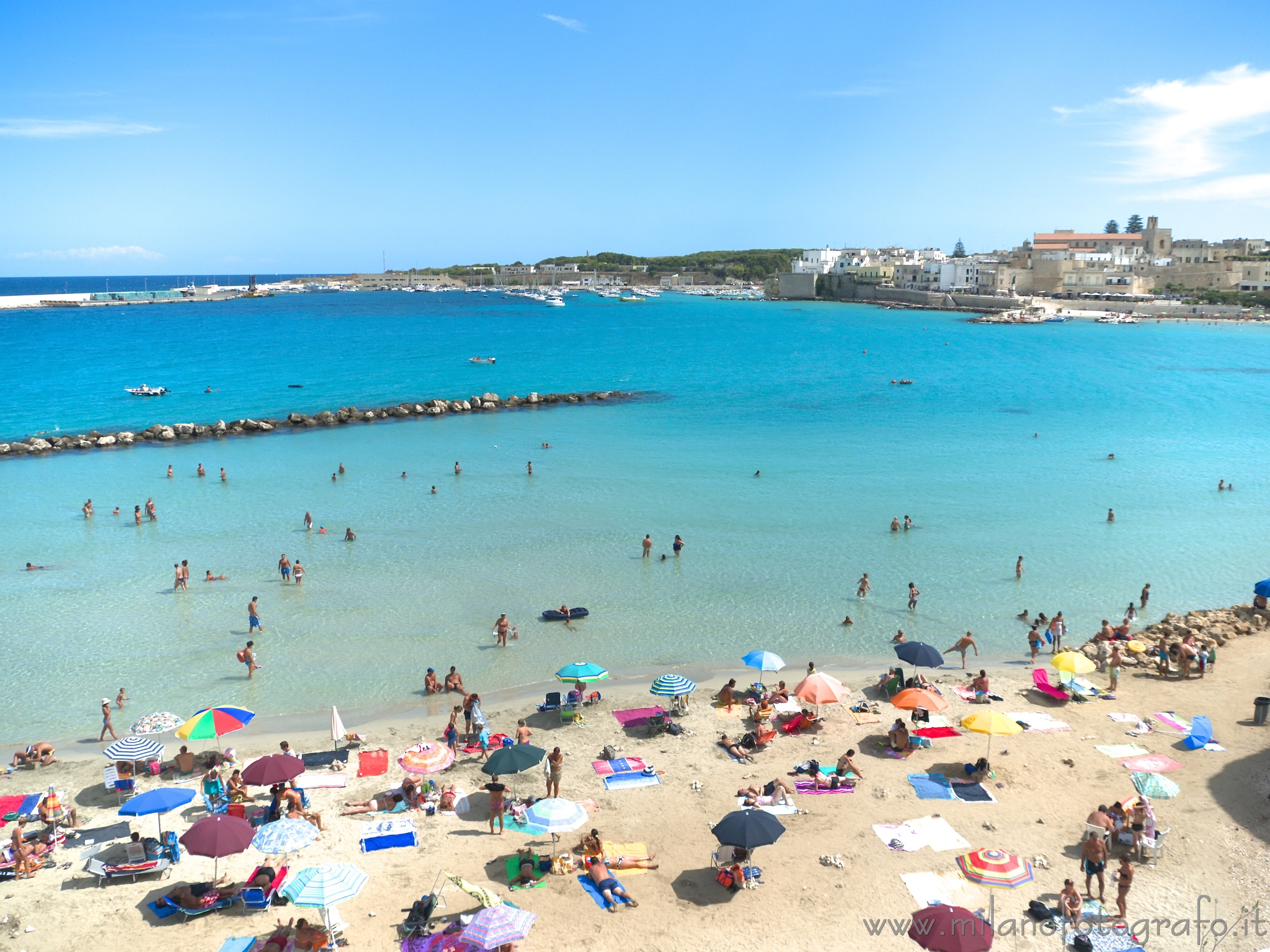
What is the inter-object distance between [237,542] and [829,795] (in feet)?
65.5

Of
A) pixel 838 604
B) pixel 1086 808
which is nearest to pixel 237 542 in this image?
pixel 838 604

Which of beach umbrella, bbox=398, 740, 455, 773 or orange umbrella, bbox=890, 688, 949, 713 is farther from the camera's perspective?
orange umbrella, bbox=890, 688, 949, 713

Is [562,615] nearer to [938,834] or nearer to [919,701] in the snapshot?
[919,701]

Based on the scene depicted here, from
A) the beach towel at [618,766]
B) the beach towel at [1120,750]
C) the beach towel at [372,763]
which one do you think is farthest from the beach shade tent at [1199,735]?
the beach towel at [372,763]

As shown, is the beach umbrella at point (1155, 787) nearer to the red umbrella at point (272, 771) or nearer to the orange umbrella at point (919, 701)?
the orange umbrella at point (919, 701)

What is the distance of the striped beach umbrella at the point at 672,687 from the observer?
575 inches

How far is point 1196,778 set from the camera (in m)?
12.8

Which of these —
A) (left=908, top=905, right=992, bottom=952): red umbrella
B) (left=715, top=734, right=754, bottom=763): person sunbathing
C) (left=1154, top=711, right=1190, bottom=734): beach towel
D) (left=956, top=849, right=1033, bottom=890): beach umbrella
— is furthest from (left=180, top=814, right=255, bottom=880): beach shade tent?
(left=1154, top=711, right=1190, bottom=734): beach towel

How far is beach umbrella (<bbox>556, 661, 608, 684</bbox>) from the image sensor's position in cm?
1527

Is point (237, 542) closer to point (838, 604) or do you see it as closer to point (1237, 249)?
point (838, 604)

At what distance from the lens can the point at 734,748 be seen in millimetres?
13812

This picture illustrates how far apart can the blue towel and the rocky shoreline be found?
1488 inches

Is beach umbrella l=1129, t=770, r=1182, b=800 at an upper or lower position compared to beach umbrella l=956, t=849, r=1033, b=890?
upper

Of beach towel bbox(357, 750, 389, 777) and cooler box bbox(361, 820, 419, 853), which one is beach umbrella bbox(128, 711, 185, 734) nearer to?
beach towel bbox(357, 750, 389, 777)
